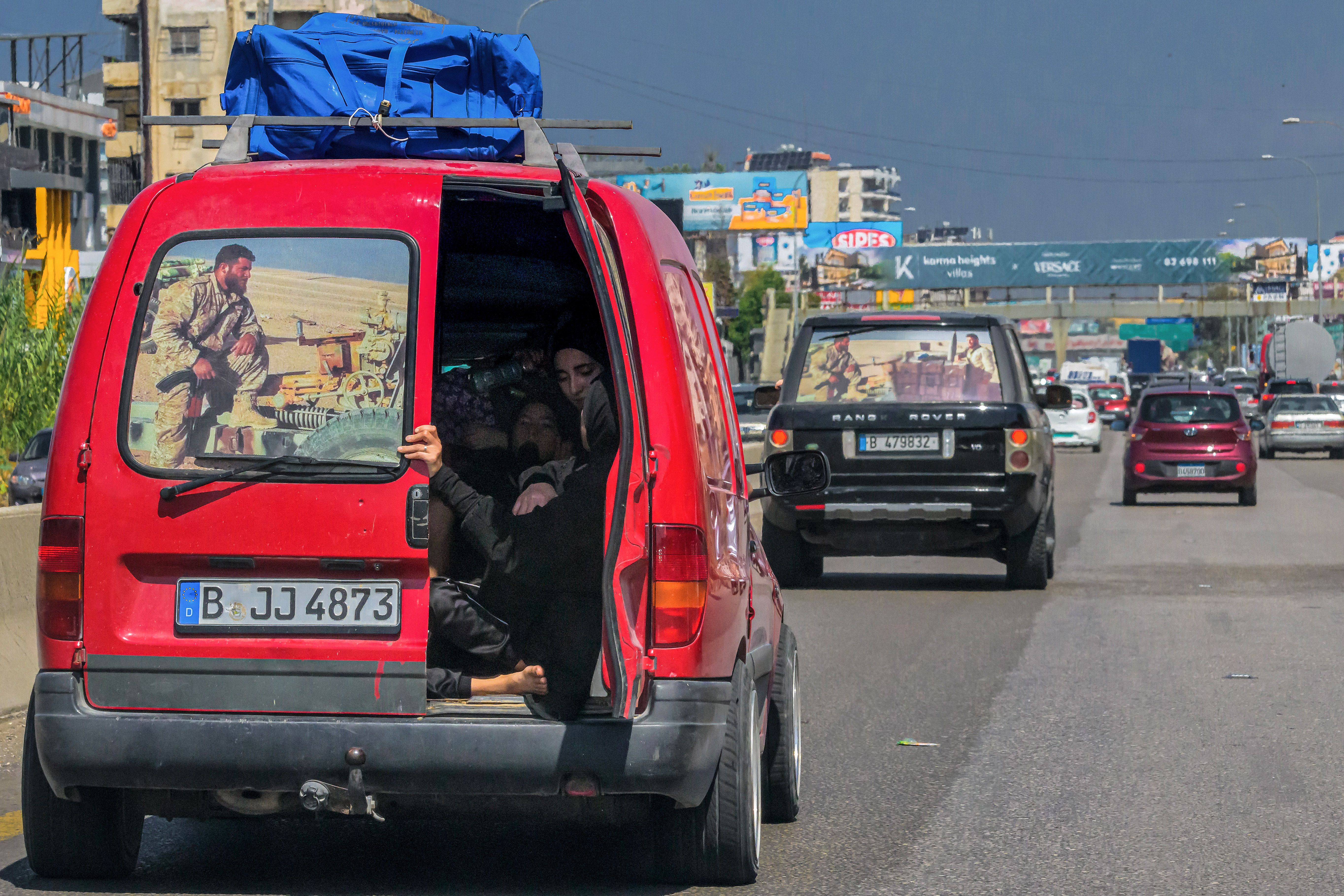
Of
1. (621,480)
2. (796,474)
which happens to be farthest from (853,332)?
(621,480)

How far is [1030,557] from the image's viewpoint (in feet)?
46.3

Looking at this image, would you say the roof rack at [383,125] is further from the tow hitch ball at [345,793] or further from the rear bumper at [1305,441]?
the rear bumper at [1305,441]

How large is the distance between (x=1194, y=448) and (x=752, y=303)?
8077cm

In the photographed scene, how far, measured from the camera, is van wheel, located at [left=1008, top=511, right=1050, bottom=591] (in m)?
14.1

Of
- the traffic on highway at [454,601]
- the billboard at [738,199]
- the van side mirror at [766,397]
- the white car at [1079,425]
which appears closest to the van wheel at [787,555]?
the van side mirror at [766,397]

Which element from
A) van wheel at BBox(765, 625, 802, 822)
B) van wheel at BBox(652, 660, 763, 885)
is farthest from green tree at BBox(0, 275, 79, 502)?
van wheel at BBox(652, 660, 763, 885)

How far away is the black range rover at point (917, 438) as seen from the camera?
44.7 ft

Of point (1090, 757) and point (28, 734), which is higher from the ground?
point (28, 734)

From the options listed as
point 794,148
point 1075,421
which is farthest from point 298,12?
point 794,148

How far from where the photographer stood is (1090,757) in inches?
294

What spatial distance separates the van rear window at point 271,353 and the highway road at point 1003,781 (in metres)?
1.29

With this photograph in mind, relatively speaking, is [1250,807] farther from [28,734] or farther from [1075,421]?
[1075,421]

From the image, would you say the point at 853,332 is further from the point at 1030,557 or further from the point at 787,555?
the point at 1030,557

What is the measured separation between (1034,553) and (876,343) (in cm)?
196
